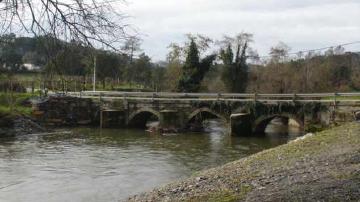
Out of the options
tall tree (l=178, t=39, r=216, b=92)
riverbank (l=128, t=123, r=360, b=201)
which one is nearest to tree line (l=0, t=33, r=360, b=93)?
tall tree (l=178, t=39, r=216, b=92)

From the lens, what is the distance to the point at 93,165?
92.5 feet

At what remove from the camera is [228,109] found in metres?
47.7

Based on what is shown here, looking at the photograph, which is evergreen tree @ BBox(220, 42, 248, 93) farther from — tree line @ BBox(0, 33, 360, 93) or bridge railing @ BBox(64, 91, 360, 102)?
bridge railing @ BBox(64, 91, 360, 102)

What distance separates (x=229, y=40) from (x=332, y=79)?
566 inches

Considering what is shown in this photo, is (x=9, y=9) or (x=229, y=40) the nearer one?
(x=9, y=9)

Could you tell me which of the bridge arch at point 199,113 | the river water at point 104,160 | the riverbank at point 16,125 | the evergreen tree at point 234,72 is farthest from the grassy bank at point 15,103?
the evergreen tree at point 234,72

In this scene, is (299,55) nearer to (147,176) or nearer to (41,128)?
(41,128)

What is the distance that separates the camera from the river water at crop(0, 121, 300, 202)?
21469mm

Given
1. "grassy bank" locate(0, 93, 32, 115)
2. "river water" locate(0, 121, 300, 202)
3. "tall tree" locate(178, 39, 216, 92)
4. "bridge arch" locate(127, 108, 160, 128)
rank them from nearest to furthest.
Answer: "river water" locate(0, 121, 300, 202), "grassy bank" locate(0, 93, 32, 115), "bridge arch" locate(127, 108, 160, 128), "tall tree" locate(178, 39, 216, 92)

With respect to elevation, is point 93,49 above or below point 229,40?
below

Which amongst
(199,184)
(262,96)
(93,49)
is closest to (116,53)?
(93,49)

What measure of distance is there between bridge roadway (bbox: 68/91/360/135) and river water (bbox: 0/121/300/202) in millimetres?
1756

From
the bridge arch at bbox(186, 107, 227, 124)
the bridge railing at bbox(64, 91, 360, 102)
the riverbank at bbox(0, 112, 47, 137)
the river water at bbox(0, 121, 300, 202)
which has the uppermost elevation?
the bridge railing at bbox(64, 91, 360, 102)

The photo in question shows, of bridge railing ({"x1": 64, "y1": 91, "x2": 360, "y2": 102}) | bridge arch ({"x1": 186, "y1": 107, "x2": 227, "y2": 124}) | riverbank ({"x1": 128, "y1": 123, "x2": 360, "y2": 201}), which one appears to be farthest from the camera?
bridge arch ({"x1": 186, "y1": 107, "x2": 227, "y2": 124})
